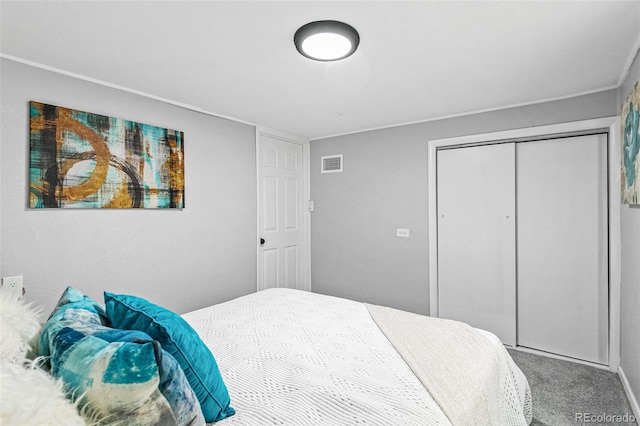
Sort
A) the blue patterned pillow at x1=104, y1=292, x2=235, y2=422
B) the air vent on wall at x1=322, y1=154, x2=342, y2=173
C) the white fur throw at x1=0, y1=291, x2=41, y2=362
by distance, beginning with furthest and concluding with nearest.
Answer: the air vent on wall at x1=322, y1=154, x2=342, y2=173
the blue patterned pillow at x1=104, y1=292, x2=235, y2=422
the white fur throw at x1=0, y1=291, x2=41, y2=362

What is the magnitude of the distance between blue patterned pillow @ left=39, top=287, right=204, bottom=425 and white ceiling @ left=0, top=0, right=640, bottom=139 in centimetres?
158

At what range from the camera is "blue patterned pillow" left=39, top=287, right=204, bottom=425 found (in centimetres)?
79

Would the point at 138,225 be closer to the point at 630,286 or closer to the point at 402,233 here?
the point at 402,233

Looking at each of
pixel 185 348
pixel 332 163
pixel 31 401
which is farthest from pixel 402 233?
pixel 31 401

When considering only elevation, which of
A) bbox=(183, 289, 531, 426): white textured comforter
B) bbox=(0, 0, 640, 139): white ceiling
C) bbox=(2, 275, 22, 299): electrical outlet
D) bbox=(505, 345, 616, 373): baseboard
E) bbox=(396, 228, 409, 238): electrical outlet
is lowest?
bbox=(505, 345, 616, 373): baseboard

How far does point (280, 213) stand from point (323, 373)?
120 inches

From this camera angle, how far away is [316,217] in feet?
15.4

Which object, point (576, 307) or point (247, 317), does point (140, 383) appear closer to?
point (247, 317)

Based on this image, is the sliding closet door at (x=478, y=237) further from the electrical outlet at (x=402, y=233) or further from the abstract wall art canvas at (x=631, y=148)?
the abstract wall art canvas at (x=631, y=148)

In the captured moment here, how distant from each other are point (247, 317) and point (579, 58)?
2839mm

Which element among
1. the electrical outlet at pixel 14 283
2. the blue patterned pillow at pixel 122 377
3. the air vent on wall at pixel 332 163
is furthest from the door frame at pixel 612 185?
the electrical outlet at pixel 14 283

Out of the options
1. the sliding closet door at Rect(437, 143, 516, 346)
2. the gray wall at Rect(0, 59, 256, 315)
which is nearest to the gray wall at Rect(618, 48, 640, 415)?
the sliding closet door at Rect(437, 143, 516, 346)

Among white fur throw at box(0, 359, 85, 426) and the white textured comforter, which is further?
the white textured comforter

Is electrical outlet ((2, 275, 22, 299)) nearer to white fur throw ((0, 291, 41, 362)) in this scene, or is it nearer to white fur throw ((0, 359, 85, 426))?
white fur throw ((0, 291, 41, 362))
